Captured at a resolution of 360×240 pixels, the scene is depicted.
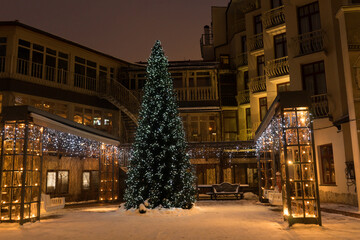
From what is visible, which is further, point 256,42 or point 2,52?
point 256,42

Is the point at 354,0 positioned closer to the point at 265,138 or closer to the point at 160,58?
the point at 265,138

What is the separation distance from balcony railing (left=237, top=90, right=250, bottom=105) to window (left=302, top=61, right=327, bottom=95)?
27.9ft

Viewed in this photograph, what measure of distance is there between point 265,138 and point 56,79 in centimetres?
1287

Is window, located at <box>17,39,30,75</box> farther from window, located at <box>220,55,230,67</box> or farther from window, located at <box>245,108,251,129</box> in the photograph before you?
window, located at <box>245,108,251,129</box>

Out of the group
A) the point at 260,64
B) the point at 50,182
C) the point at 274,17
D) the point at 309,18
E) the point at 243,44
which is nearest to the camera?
the point at 309,18

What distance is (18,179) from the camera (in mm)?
10570

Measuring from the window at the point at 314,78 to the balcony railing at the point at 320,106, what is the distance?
1.26 feet

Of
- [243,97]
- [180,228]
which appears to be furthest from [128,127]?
[180,228]

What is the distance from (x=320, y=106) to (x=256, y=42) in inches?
Answer: 374

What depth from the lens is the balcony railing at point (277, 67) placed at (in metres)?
19.9

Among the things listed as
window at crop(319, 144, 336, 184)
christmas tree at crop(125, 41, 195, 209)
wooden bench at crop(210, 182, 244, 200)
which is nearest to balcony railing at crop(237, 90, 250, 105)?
wooden bench at crop(210, 182, 244, 200)

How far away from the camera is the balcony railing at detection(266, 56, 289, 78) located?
65.3 feet

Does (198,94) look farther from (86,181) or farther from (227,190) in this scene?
(86,181)

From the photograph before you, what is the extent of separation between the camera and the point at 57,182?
19.6 meters
